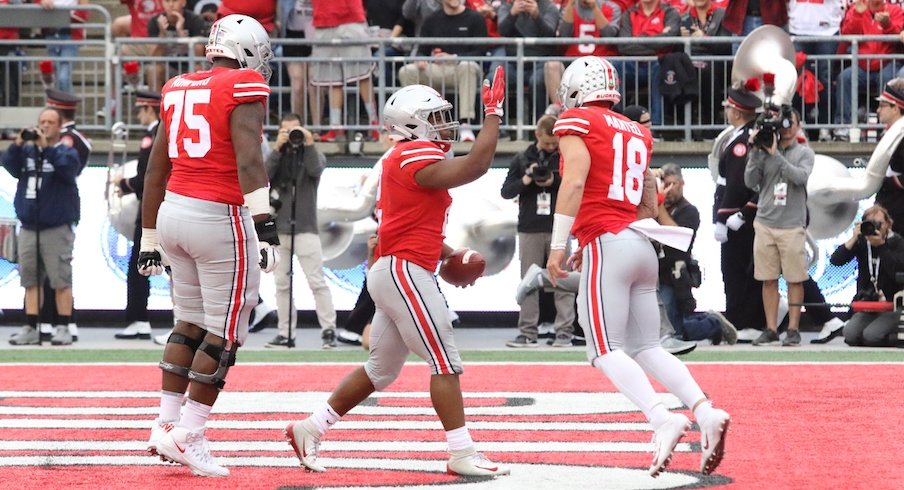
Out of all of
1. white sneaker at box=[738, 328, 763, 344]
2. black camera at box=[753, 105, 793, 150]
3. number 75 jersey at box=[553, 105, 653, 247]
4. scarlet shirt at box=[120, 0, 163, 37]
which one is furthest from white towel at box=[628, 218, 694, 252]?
scarlet shirt at box=[120, 0, 163, 37]

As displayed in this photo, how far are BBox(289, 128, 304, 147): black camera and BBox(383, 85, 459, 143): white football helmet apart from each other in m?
5.66

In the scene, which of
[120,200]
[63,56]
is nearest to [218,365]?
[120,200]

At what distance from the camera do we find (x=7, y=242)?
13820 mm

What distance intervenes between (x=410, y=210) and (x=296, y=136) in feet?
19.3

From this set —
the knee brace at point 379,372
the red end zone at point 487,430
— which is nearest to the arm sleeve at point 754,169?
the red end zone at point 487,430

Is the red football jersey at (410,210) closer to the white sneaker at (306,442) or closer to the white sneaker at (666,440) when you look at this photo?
the white sneaker at (306,442)

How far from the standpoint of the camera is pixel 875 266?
41.4 ft

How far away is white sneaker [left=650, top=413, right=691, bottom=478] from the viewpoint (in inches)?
240

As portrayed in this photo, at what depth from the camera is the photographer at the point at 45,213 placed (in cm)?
1275

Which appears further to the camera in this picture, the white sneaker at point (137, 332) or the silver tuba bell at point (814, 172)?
the white sneaker at point (137, 332)

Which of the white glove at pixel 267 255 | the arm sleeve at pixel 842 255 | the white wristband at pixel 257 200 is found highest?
the white wristband at pixel 257 200

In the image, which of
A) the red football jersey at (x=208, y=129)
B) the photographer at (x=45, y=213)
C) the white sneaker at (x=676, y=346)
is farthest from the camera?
the photographer at (x=45, y=213)

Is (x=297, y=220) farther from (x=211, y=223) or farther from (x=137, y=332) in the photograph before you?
(x=211, y=223)

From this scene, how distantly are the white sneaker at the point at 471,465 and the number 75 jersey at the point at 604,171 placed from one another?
107 centimetres
